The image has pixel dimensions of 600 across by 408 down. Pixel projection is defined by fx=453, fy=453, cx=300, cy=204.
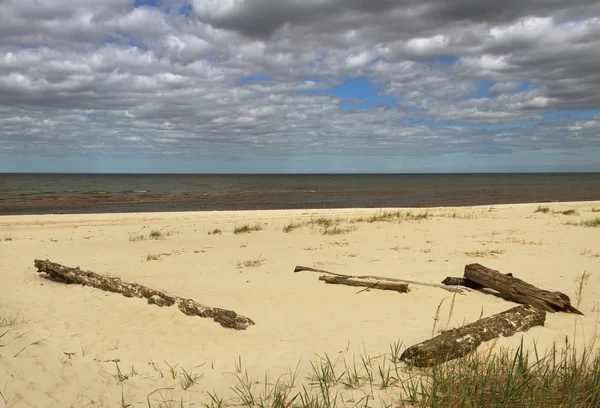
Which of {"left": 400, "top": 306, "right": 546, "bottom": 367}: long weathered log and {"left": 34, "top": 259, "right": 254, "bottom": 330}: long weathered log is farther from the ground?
{"left": 400, "top": 306, "right": 546, "bottom": 367}: long weathered log

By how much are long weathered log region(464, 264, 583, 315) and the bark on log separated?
127 cm

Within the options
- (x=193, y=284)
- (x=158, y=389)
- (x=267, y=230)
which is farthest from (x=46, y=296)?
(x=267, y=230)

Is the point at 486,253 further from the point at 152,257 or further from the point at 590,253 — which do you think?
the point at 152,257

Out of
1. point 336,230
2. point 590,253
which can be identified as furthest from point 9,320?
point 590,253

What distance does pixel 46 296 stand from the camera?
27.6 ft

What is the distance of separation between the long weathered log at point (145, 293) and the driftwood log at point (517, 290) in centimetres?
416

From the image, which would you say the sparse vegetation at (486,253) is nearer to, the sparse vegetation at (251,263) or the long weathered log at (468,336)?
the sparse vegetation at (251,263)

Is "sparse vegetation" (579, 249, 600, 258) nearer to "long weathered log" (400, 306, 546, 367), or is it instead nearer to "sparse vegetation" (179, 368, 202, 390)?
"long weathered log" (400, 306, 546, 367)

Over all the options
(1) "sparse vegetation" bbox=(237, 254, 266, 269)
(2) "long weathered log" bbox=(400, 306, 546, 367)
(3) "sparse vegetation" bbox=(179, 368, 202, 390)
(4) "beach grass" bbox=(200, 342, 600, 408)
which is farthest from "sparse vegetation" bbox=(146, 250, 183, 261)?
(2) "long weathered log" bbox=(400, 306, 546, 367)

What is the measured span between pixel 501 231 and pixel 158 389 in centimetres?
1448

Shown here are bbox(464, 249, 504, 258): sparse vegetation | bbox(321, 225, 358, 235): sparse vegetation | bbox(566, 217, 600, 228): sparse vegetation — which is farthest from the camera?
bbox(566, 217, 600, 228): sparse vegetation

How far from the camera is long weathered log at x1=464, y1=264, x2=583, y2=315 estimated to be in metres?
6.73

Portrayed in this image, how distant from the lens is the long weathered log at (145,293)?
6.61 metres

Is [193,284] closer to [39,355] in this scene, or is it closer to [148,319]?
[148,319]
